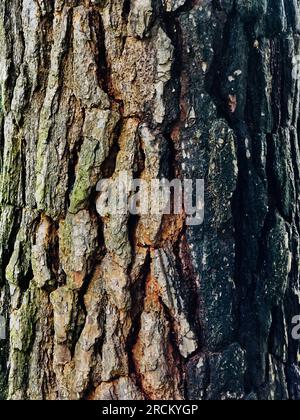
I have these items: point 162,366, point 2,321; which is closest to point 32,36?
point 2,321

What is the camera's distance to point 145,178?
165cm

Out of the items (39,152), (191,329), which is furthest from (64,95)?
(191,329)

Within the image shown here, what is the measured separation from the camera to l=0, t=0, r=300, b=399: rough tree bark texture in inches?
64.7

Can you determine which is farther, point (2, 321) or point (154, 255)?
point (2, 321)

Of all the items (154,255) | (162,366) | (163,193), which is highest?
(163,193)

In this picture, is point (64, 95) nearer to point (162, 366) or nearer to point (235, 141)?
point (235, 141)

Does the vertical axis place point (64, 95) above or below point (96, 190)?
above

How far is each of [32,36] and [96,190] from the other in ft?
1.59

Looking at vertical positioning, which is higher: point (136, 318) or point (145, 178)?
point (145, 178)

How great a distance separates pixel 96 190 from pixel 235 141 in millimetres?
415

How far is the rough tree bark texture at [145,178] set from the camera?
5.39ft

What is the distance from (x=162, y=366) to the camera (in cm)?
166
